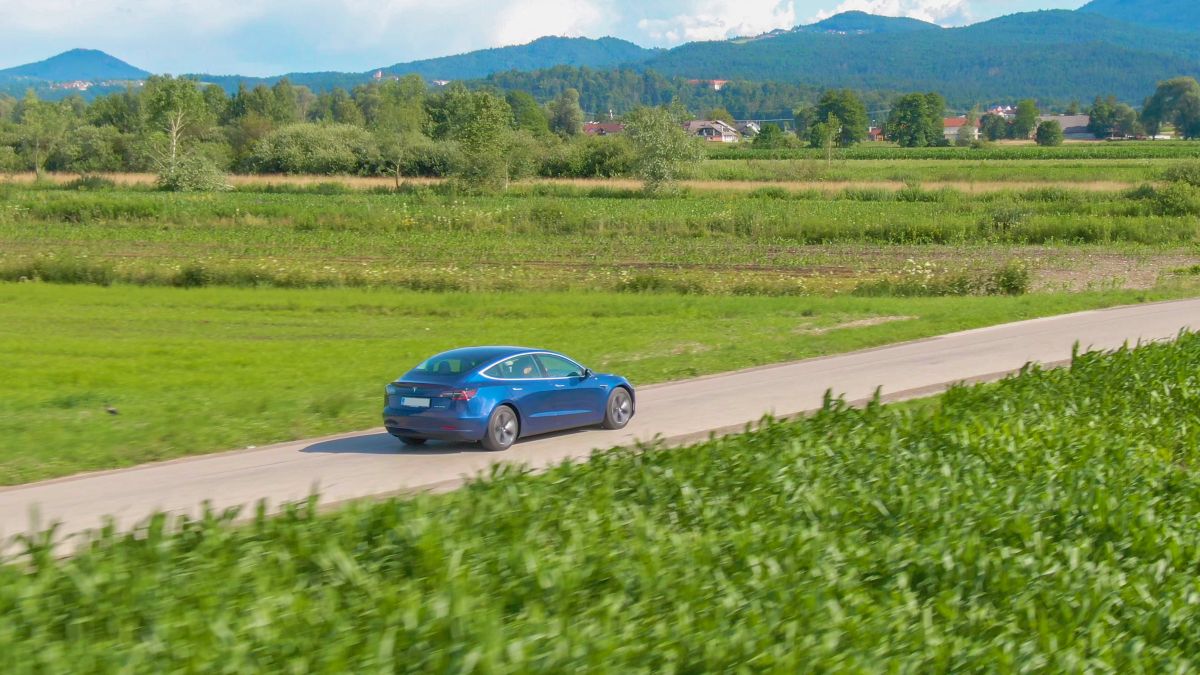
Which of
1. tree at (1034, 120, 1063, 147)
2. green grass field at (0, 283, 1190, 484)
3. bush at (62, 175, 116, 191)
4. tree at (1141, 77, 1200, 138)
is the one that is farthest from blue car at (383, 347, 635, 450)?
tree at (1141, 77, 1200, 138)

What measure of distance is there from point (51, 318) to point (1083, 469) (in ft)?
92.1

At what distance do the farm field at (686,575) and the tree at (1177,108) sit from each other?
19422 centimetres

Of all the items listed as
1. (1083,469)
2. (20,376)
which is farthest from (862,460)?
(20,376)

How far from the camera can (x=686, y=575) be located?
7.14 meters

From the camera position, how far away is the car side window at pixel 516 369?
1650 centimetres

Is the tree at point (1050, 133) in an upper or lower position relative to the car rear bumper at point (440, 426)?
upper

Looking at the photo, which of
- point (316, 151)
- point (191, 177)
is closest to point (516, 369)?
point (191, 177)

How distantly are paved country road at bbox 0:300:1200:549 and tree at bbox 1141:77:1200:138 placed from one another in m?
175

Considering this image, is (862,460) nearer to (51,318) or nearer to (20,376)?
(20,376)

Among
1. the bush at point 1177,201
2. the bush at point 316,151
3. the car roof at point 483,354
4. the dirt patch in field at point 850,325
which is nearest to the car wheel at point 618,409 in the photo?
the car roof at point 483,354

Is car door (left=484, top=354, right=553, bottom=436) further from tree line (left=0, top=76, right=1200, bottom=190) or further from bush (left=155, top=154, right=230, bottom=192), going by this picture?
bush (left=155, top=154, right=230, bottom=192)

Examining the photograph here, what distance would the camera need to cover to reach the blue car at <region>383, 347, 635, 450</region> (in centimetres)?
1591

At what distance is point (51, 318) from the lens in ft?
104

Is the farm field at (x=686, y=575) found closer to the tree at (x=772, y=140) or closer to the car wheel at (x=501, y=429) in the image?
the car wheel at (x=501, y=429)
